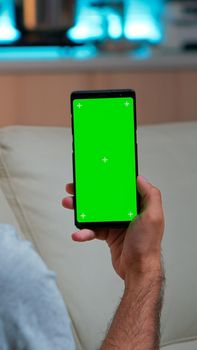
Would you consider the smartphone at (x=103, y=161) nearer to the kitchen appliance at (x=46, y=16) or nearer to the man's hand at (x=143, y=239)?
the man's hand at (x=143, y=239)

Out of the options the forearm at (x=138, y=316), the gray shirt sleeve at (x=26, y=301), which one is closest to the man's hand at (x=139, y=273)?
the forearm at (x=138, y=316)

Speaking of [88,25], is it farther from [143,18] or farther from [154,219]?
[154,219]

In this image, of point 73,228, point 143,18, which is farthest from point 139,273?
point 143,18

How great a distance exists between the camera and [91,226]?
115cm

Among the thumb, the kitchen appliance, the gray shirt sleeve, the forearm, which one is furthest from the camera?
the kitchen appliance

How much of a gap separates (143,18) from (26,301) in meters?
1.86

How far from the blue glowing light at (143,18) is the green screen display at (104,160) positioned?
4.45 ft

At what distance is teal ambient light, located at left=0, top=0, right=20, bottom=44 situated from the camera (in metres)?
2.33

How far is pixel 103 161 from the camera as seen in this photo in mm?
1141

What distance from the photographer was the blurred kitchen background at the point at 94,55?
2061 millimetres

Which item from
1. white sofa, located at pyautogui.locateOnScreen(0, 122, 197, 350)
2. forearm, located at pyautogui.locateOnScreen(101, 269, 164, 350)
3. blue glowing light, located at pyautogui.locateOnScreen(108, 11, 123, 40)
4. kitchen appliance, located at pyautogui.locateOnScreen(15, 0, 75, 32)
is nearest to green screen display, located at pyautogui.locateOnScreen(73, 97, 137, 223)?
forearm, located at pyautogui.locateOnScreen(101, 269, 164, 350)

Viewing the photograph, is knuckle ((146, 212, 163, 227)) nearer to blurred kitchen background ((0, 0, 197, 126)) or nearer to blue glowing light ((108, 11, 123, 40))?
blurred kitchen background ((0, 0, 197, 126))

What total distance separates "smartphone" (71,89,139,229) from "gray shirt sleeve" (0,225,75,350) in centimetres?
34

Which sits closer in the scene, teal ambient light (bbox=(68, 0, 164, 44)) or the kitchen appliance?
the kitchen appliance
